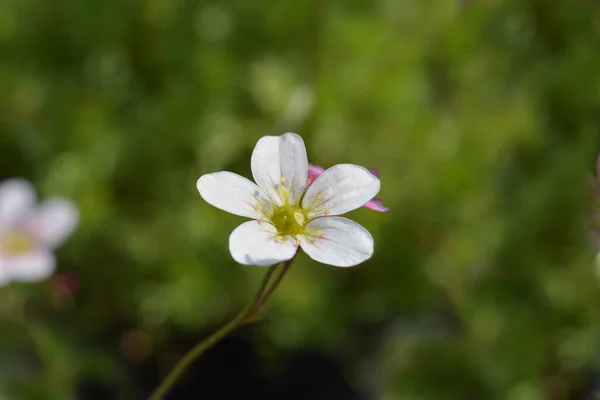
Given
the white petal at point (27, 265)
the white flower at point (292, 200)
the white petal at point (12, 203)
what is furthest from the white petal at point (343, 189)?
the white petal at point (12, 203)

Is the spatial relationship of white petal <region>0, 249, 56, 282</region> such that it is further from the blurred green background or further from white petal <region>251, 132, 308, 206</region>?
white petal <region>251, 132, 308, 206</region>

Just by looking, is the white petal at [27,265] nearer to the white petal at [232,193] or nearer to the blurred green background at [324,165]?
the blurred green background at [324,165]

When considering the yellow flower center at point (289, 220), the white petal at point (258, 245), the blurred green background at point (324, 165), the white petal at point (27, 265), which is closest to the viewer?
the white petal at point (258, 245)

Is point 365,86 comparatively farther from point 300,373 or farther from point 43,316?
point 43,316

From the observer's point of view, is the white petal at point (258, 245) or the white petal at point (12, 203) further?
the white petal at point (12, 203)

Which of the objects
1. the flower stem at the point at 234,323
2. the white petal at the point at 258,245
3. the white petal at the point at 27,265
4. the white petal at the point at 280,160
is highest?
the white petal at the point at 280,160

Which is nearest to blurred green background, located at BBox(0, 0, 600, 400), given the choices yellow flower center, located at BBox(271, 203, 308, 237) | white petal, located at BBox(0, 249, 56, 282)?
white petal, located at BBox(0, 249, 56, 282)

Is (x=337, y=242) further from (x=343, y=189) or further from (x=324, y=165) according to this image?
(x=324, y=165)

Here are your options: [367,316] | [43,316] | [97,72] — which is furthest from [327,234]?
[97,72]
